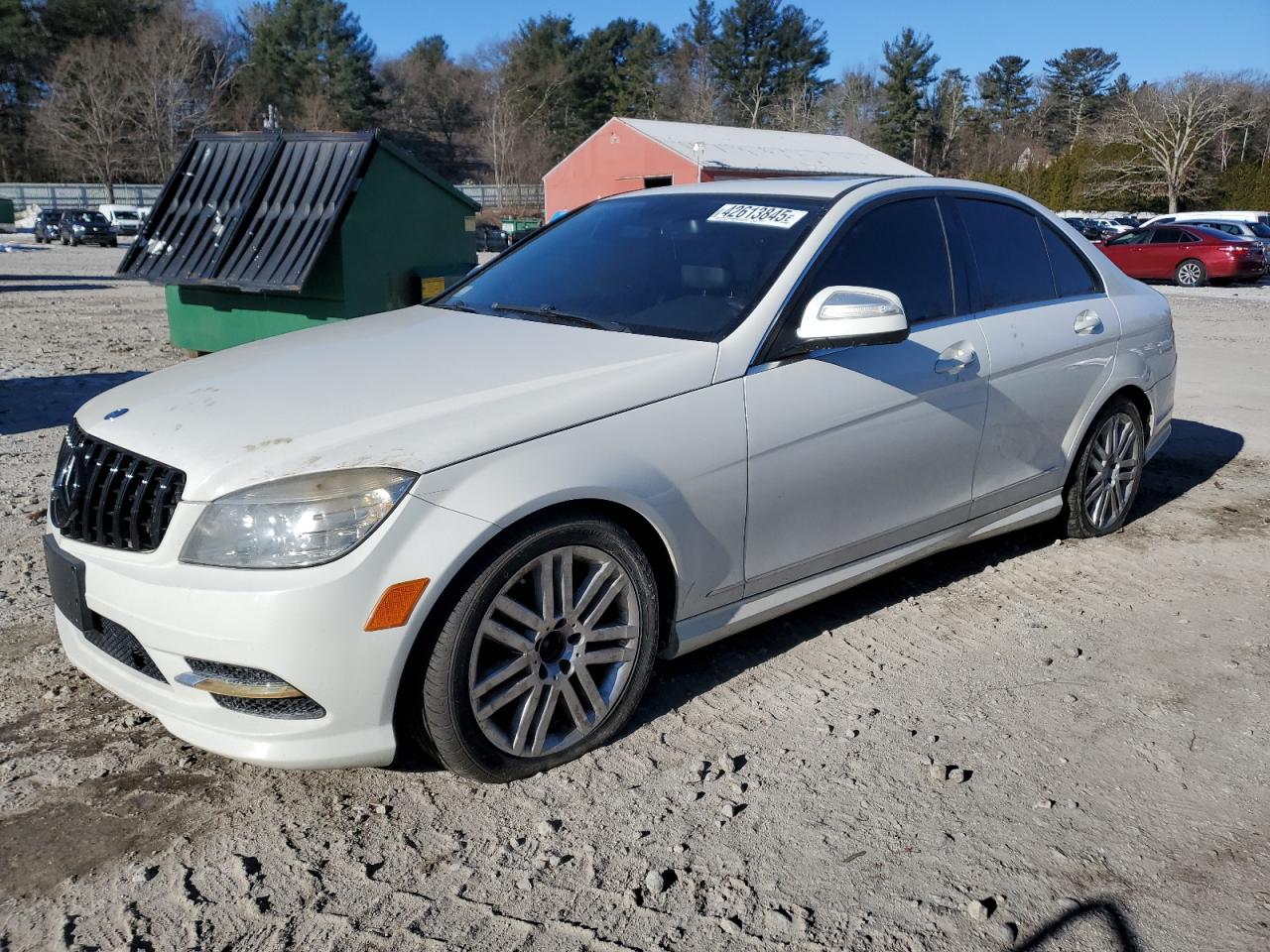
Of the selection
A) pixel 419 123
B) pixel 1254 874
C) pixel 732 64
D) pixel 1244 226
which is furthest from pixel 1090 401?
pixel 419 123

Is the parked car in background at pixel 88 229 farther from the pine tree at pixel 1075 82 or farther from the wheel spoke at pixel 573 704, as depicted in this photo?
the pine tree at pixel 1075 82

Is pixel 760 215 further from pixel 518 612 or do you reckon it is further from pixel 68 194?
pixel 68 194

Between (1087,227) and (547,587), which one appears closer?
(547,587)

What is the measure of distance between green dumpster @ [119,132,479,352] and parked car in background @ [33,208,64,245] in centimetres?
4114

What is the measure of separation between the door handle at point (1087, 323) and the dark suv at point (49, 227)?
48068 mm

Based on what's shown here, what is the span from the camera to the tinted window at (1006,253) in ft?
14.5

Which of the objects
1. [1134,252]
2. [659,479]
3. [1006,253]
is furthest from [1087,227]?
[659,479]

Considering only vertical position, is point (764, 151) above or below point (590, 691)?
above

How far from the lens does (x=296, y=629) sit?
257cm

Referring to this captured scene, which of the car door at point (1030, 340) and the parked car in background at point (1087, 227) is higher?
the parked car in background at point (1087, 227)

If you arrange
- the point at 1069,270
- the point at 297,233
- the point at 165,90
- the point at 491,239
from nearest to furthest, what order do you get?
the point at 1069,270, the point at 297,233, the point at 491,239, the point at 165,90

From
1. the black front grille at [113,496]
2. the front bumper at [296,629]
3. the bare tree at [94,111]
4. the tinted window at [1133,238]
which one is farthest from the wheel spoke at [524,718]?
the bare tree at [94,111]

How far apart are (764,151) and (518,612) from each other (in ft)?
150

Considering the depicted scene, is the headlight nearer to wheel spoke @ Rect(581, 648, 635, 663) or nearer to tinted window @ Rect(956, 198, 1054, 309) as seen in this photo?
wheel spoke @ Rect(581, 648, 635, 663)
